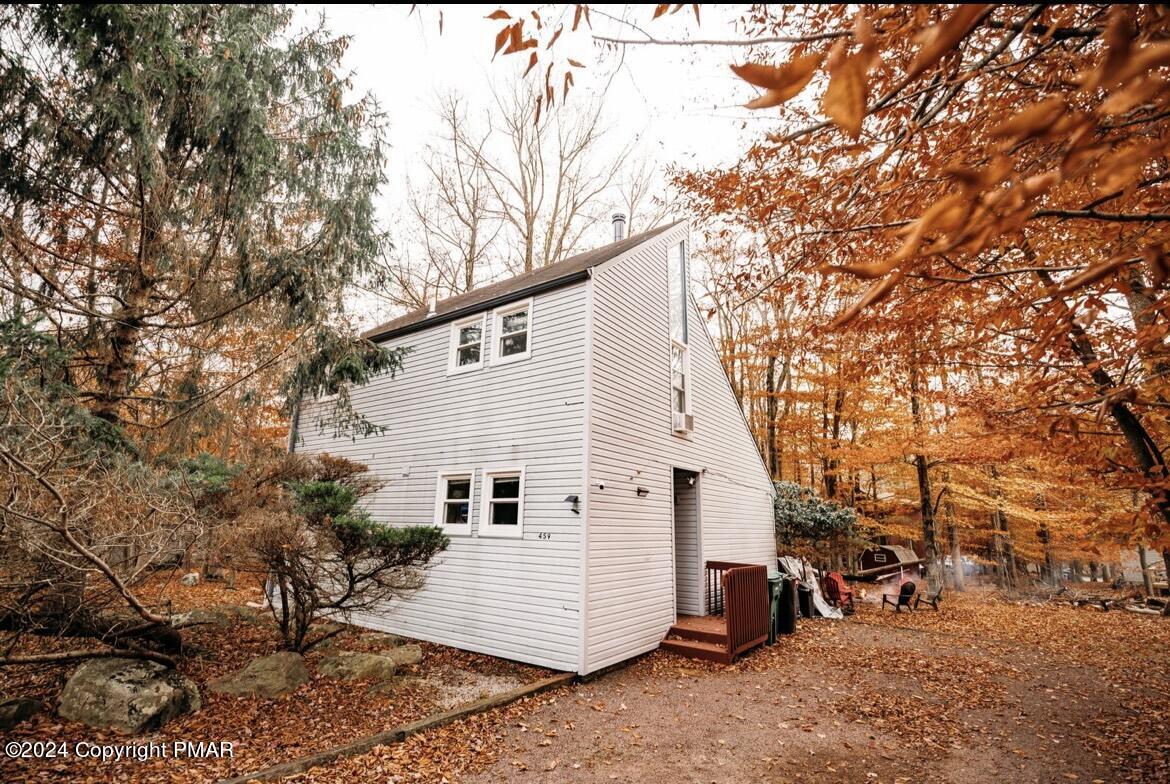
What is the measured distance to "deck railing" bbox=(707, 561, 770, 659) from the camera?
26.4 ft

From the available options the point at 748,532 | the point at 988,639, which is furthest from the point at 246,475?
the point at 988,639

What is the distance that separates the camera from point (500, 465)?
8.53m

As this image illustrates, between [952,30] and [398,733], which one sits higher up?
[952,30]

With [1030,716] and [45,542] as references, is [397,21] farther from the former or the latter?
[1030,716]

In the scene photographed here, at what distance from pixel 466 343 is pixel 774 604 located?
736 cm

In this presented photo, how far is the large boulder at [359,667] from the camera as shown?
6.68 m

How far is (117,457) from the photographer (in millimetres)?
5879

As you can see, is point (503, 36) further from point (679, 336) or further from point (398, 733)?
point (679, 336)

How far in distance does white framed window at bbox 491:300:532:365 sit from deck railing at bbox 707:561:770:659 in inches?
193

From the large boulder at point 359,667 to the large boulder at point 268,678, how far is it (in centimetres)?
33

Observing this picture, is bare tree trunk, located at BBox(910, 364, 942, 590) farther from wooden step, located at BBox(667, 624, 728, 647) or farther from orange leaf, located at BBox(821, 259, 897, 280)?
orange leaf, located at BBox(821, 259, 897, 280)

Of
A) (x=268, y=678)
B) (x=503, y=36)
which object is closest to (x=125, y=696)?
(x=268, y=678)

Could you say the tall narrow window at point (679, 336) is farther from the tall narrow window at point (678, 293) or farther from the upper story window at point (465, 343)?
the upper story window at point (465, 343)

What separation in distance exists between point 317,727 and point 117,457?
3.70 metres
